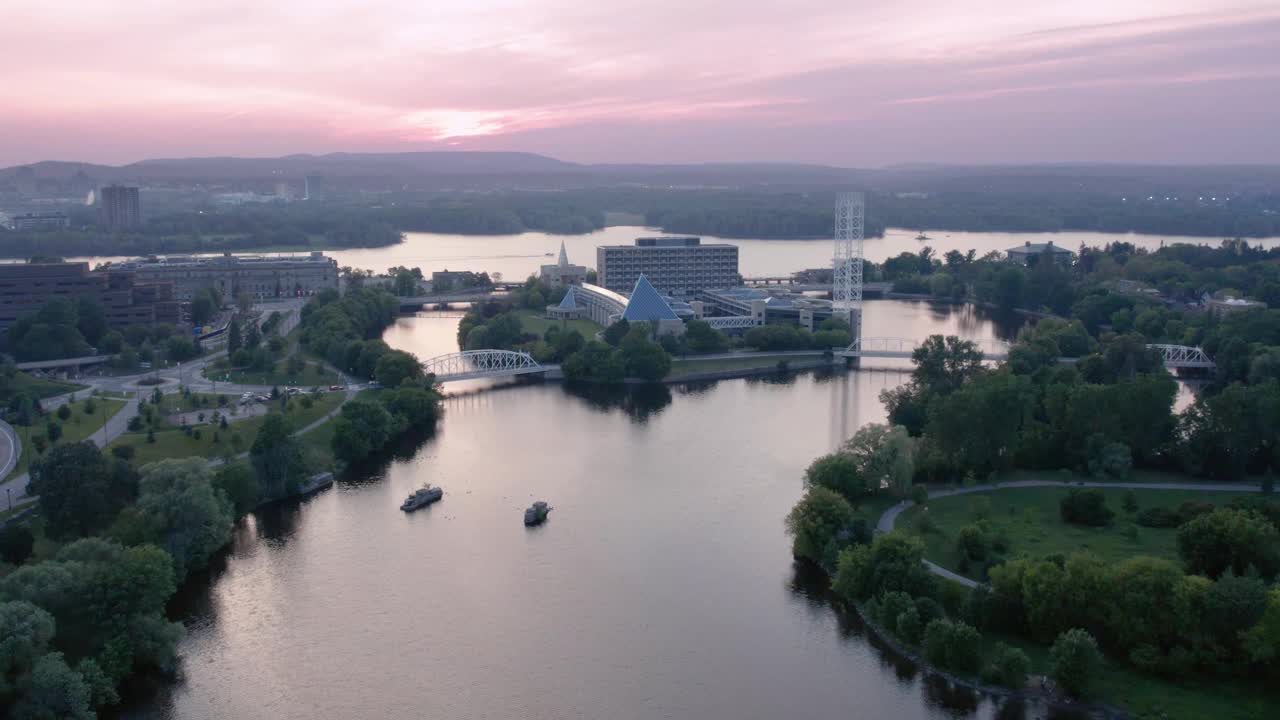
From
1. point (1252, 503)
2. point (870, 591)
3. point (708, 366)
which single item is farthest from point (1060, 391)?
point (708, 366)

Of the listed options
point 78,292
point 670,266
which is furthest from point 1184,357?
point 78,292

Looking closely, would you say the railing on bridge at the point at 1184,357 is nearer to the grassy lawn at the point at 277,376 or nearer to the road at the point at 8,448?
the grassy lawn at the point at 277,376

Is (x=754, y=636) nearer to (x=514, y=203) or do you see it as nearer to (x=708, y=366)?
(x=708, y=366)

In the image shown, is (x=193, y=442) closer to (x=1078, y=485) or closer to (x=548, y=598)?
(x=548, y=598)

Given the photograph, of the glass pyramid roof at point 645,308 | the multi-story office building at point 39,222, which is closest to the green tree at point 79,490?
the glass pyramid roof at point 645,308

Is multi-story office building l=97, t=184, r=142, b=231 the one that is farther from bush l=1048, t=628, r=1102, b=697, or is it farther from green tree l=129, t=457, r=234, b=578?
bush l=1048, t=628, r=1102, b=697

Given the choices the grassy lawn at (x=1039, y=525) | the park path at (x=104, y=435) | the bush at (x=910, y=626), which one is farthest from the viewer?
the park path at (x=104, y=435)

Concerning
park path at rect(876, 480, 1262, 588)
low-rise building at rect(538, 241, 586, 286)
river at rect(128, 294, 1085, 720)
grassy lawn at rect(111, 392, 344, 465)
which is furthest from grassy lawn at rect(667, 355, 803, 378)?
low-rise building at rect(538, 241, 586, 286)
